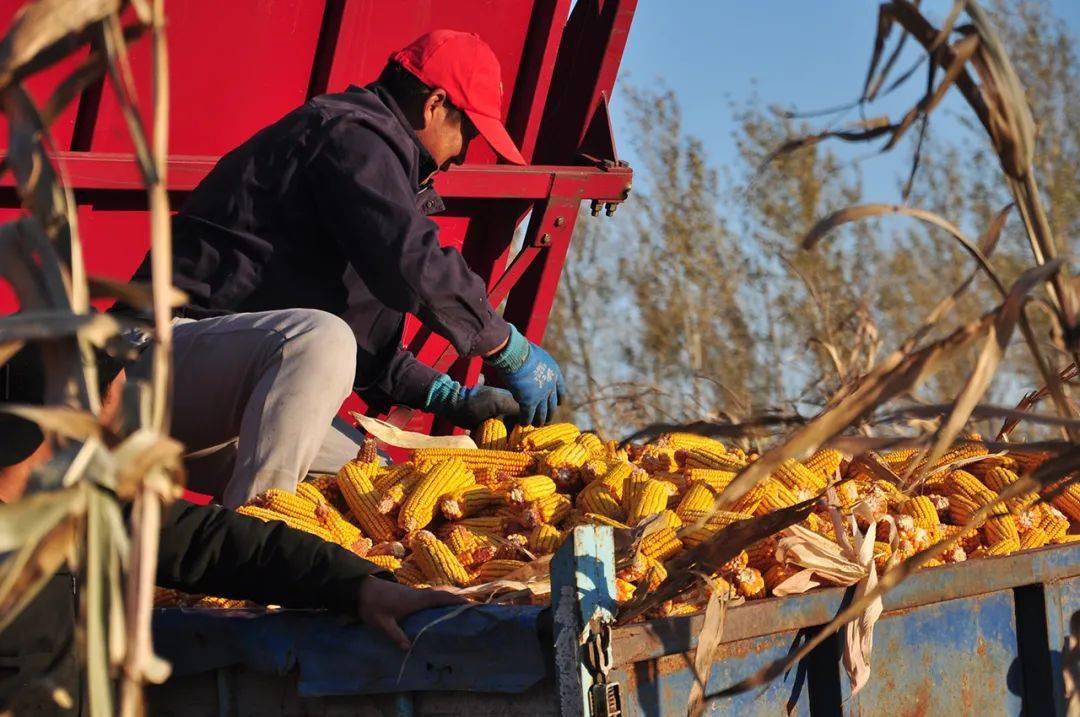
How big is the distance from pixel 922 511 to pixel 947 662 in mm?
681

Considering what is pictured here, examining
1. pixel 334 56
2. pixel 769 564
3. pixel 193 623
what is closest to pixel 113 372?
pixel 193 623

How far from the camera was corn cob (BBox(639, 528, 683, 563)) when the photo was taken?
308 cm

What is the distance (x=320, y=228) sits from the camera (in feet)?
14.4

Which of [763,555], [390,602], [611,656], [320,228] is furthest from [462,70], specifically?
[611,656]

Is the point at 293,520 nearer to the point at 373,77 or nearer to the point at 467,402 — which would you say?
the point at 467,402

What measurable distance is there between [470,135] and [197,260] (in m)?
1.11

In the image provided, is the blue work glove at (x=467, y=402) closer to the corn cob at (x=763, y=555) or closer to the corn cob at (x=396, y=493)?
the corn cob at (x=396, y=493)

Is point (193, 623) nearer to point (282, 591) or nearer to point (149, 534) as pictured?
point (282, 591)

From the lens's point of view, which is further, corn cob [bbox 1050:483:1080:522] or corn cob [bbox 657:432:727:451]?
corn cob [bbox 657:432:727:451]

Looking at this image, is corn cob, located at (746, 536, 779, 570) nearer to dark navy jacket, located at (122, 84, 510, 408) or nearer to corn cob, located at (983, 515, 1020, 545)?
corn cob, located at (983, 515, 1020, 545)

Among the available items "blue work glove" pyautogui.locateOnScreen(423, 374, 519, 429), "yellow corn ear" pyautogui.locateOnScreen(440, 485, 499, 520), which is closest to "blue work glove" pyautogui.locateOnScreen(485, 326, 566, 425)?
"blue work glove" pyautogui.locateOnScreen(423, 374, 519, 429)

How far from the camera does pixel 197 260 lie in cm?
426

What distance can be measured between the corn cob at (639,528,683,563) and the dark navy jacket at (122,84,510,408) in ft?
4.64

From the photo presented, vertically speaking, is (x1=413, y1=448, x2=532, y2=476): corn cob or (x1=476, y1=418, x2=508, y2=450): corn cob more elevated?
(x1=476, y1=418, x2=508, y2=450): corn cob
